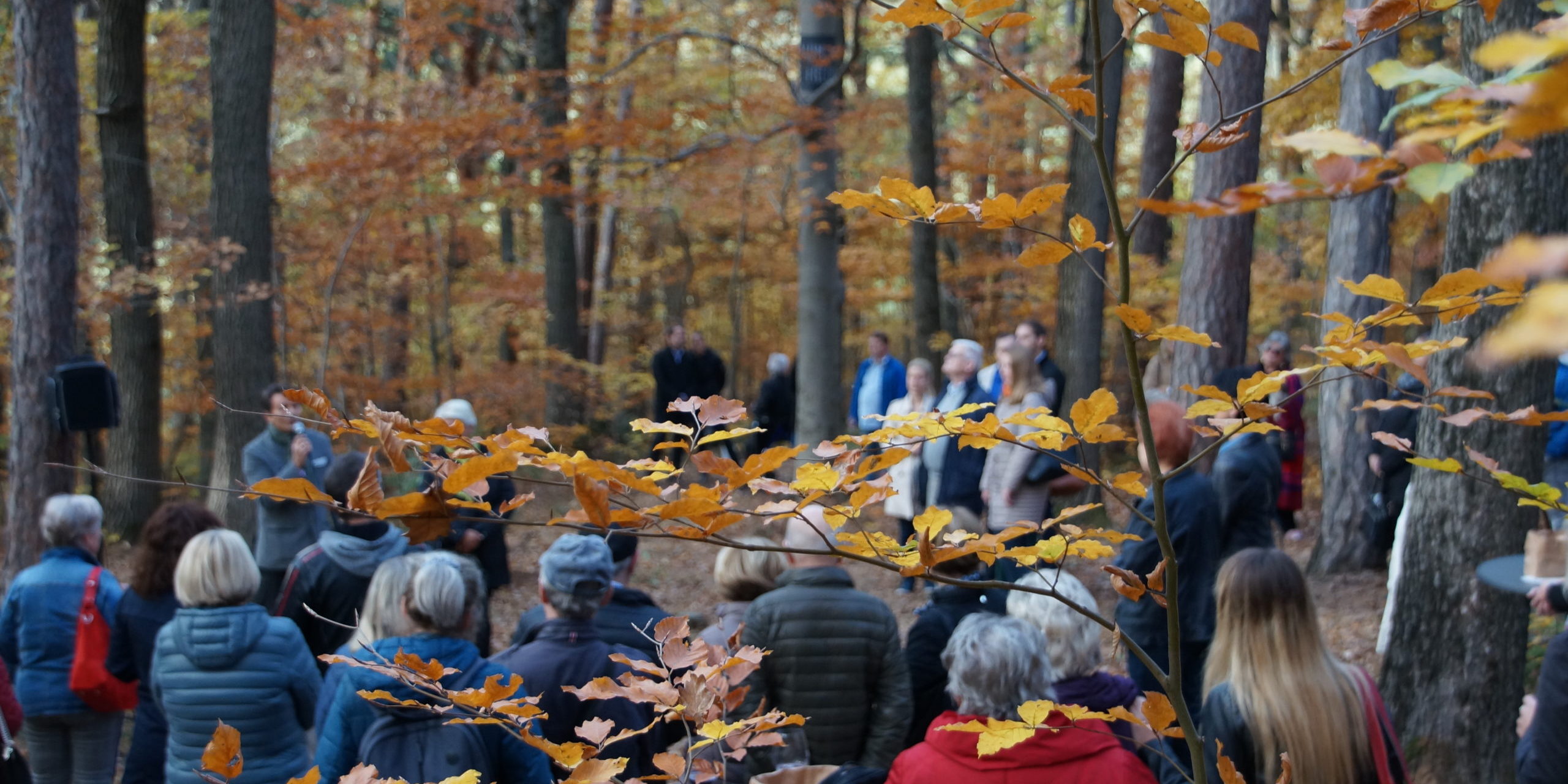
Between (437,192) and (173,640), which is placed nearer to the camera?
(173,640)

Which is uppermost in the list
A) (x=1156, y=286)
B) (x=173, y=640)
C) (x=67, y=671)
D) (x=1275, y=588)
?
(x=1156, y=286)

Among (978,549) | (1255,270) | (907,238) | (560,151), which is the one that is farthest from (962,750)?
(907,238)

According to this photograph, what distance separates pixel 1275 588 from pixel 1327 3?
12198mm

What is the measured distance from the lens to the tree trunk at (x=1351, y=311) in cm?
674

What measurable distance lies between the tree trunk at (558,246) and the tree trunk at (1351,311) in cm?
678

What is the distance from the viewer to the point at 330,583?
401cm

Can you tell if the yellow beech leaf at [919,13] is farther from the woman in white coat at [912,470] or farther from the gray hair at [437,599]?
the woman in white coat at [912,470]

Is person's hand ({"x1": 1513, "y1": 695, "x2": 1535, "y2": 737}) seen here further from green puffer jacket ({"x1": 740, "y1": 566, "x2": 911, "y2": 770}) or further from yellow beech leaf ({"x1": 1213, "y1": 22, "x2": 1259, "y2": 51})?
yellow beech leaf ({"x1": 1213, "y1": 22, "x2": 1259, "y2": 51})

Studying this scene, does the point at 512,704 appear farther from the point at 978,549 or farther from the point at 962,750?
the point at 962,750

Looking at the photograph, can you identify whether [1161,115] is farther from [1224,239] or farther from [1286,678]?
[1286,678]

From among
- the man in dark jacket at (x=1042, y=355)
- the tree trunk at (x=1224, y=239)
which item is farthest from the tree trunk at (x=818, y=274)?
the tree trunk at (x=1224, y=239)

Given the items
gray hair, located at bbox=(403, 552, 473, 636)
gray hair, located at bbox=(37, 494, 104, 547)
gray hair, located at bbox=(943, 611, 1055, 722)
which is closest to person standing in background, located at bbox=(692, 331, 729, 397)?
gray hair, located at bbox=(37, 494, 104, 547)

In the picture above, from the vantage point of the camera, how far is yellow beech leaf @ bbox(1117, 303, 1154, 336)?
111 centimetres

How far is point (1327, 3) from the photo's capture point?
40.0 ft
